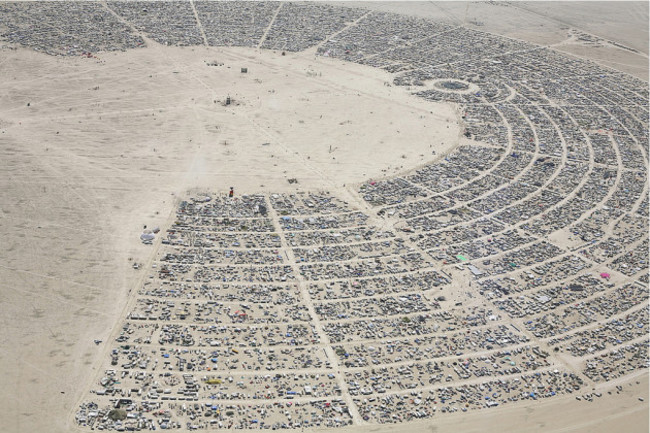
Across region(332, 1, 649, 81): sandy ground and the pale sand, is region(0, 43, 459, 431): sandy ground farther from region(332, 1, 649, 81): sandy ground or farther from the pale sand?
region(332, 1, 649, 81): sandy ground

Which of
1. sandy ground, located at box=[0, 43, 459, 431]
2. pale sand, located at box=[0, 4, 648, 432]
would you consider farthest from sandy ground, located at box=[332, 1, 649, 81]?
sandy ground, located at box=[0, 43, 459, 431]

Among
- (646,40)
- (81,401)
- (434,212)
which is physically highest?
(646,40)

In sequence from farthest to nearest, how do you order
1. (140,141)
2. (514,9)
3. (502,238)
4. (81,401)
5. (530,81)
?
(514,9)
(530,81)
(140,141)
(502,238)
(81,401)

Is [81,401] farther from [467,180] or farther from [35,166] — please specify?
[467,180]

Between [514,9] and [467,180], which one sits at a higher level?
[514,9]

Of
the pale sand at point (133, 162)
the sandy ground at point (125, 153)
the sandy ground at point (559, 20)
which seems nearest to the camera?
the pale sand at point (133, 162)

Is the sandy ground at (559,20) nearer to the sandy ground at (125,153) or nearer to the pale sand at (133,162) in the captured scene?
the pale sand at (133,162)

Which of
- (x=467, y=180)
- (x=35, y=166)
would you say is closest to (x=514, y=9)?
(x=467, y=180)

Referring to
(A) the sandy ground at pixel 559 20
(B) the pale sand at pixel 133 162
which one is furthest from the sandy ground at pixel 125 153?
(A) the sandy ground at pixel 559 20
